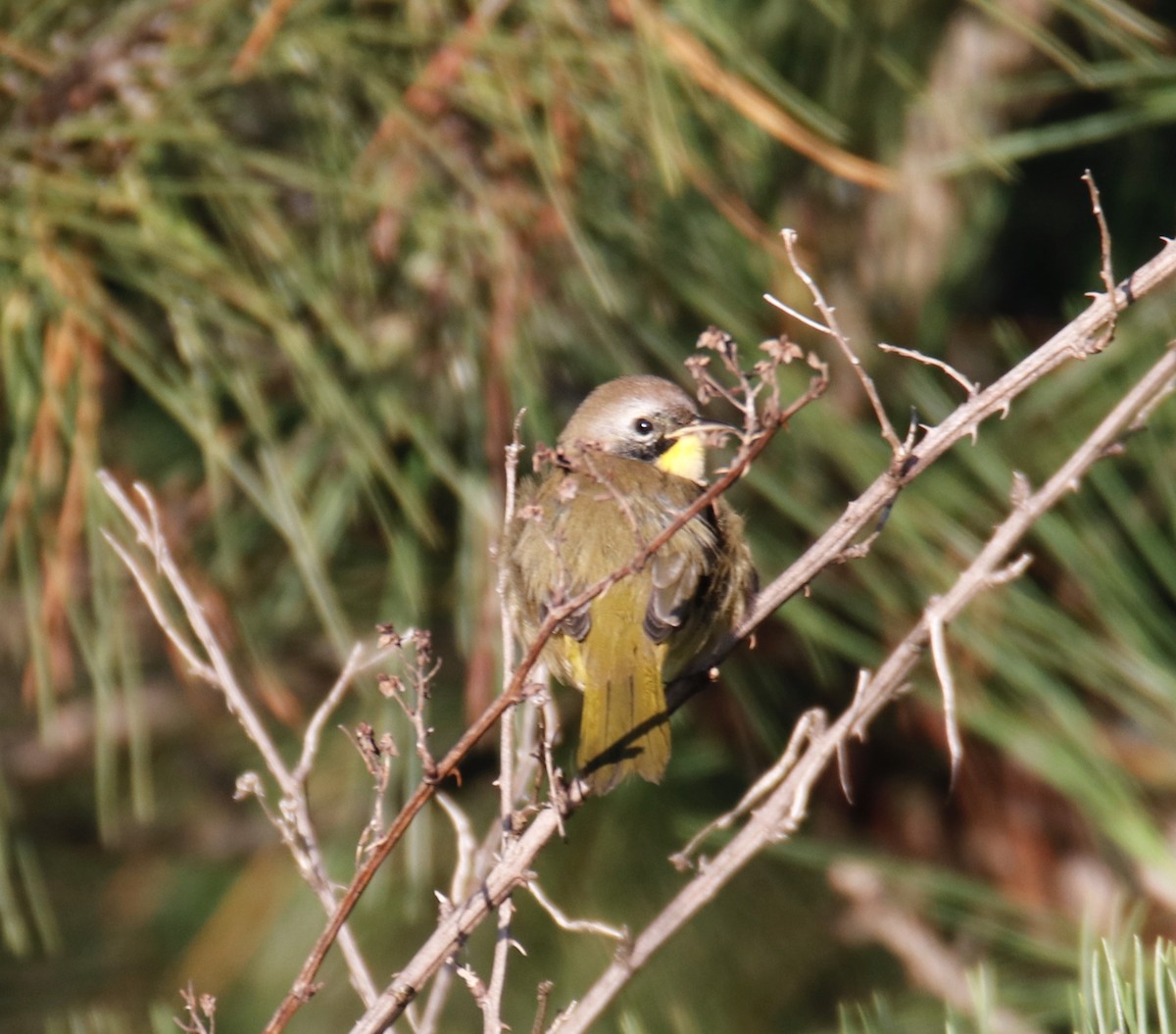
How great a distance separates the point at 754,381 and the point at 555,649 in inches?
25.7

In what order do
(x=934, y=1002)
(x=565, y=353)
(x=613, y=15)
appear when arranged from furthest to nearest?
(x=934, y=1002) → (x=565, y=353) → (x=613, y=15)

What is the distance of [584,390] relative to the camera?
9.87 feet

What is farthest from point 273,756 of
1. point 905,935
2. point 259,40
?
point 905,935

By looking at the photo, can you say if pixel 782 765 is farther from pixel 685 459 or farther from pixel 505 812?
pixel 685 459

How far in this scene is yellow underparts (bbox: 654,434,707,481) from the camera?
3166mm

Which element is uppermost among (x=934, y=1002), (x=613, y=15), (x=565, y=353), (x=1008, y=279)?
(x=613, y=15)

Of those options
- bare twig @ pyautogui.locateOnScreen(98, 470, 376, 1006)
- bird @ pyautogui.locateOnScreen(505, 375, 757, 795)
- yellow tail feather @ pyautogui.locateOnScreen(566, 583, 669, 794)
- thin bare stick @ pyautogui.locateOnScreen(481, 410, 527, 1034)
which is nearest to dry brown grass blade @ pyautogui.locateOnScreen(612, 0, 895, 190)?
bird @ pyautogui.locateOnScreen(505, 375, 757, 795)

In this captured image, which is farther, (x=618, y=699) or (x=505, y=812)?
(x=618, y=699)

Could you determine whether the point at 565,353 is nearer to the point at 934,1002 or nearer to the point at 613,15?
the point at 613,15

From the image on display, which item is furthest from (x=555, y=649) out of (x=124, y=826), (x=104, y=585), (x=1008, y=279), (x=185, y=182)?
(x=124, y=826)

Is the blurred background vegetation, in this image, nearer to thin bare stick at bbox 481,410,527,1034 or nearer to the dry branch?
the dry branch

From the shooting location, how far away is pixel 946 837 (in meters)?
3.45

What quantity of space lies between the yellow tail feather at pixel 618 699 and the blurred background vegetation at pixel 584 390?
0.74ft

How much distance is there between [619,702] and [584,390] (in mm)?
761
